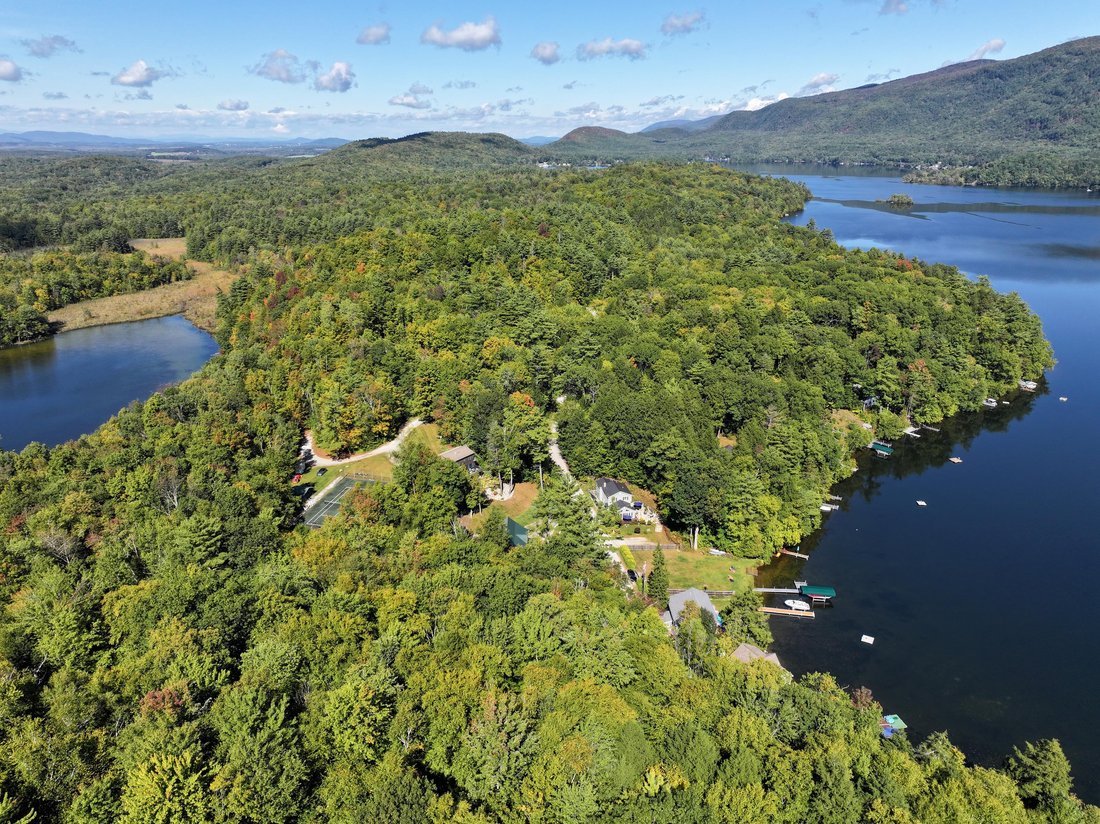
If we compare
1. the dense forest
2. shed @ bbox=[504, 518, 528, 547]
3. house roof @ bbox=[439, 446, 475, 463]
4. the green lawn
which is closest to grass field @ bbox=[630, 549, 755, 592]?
the dense forest

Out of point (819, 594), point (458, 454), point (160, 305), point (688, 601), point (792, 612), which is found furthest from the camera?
point (160, 305)

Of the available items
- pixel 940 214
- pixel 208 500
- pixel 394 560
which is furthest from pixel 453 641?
pixel 940 214

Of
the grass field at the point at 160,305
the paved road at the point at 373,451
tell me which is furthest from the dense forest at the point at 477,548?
the grass field at the point at 160,305

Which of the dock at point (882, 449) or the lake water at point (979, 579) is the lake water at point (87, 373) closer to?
the lake water at point (979, 579)

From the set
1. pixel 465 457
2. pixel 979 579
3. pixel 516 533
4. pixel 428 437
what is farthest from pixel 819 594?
pixel 428 437

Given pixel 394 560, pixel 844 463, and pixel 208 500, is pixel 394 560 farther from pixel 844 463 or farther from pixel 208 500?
pixel 844 463

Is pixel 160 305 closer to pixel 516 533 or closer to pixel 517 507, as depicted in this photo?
pixel 517 507
